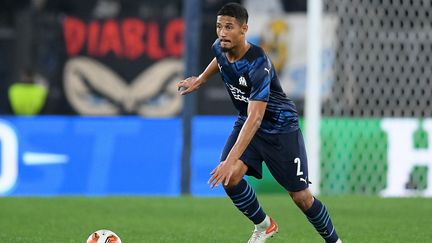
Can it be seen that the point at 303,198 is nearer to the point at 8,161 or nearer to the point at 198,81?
the point at 198,81

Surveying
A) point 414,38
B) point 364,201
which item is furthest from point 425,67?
point 364,201

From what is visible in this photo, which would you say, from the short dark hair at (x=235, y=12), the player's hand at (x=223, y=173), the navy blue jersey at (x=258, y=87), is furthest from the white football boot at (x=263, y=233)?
the short dark hair at (x=235, y=12)

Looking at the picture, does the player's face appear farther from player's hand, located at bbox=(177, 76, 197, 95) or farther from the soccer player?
player's hand, located at bbox=(177, 76, 197, 95)

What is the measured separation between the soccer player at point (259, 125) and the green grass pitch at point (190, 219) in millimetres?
1117

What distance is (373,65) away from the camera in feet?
55.6

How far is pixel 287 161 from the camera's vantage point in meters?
9.20

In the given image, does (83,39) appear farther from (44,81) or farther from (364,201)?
(364,201)

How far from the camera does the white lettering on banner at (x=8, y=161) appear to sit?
15.7 m

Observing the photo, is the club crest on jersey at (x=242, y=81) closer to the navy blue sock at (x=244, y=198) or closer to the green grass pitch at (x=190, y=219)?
the navy blue sock at (x=244, y=198)

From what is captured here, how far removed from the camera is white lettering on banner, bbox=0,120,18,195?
51.5 ft

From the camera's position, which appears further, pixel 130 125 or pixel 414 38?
pixel 414 38

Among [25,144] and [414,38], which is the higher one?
[414,38]

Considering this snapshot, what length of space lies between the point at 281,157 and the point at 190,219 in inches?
132

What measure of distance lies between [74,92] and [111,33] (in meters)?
1.25
